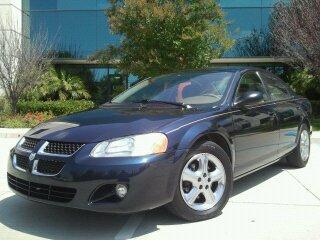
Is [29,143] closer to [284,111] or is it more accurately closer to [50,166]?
[50,166]

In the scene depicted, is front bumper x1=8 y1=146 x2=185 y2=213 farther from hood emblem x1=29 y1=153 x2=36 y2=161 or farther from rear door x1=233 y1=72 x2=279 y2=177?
rear door x1=233 y1=72 x2=279 y2=177

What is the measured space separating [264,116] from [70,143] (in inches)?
100

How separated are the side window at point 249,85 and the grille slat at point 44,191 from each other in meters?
2.24

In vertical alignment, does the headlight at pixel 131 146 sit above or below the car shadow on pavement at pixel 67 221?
above

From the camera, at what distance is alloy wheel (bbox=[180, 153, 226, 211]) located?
468 cm

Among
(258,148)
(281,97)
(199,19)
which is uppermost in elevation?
(199,19)

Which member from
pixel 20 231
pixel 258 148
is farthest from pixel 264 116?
pixel 20 231

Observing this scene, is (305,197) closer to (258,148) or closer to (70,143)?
(258,148)

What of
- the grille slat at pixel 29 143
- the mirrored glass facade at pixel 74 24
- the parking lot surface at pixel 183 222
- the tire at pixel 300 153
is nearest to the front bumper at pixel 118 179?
the parking lot surface at pixel 183 222

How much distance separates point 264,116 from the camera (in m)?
5.90

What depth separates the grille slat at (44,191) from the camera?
4.35 metres

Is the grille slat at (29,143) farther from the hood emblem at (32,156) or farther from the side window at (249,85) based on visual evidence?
the side window at (249,85)

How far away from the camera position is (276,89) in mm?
6801

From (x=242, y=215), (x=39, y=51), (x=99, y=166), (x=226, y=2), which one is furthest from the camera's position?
(x=226, y=2)
